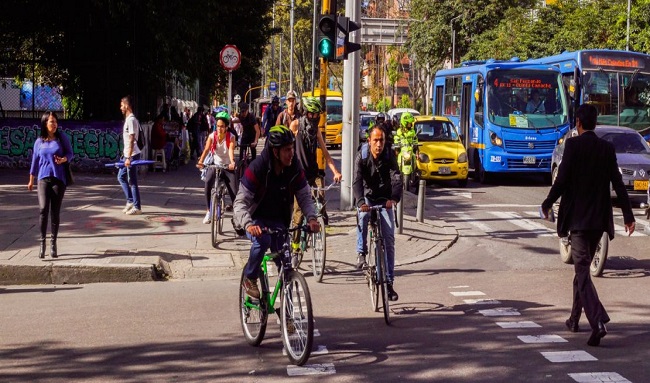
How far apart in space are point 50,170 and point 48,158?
16cm

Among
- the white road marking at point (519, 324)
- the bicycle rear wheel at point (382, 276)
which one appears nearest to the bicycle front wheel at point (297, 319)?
the bicycle rear wheel at point (382, 276)

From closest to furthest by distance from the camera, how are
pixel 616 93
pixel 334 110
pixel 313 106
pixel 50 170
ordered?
1. pixel 313 106
2. pixel 50 170
3. pixel 616 93
4. pixel 334 110

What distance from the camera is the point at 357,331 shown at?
8.16m

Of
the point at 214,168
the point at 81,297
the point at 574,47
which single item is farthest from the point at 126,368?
the point at 574,47

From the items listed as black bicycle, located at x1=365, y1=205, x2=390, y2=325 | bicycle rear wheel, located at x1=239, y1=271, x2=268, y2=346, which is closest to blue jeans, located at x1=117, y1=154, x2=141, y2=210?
black bicycle, located at x1=365, y1=205, x2=390, y2=325

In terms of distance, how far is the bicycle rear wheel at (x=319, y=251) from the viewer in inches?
418

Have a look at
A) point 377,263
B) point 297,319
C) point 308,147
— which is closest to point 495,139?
point 308,147

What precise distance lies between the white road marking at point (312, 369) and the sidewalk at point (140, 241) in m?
4.60

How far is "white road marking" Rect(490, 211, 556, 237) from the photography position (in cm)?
1534

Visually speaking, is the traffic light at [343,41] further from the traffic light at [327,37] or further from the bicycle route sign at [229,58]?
the bicycle route sign at [229,58]

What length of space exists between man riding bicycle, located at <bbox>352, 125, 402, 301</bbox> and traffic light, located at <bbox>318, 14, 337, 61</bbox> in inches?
206

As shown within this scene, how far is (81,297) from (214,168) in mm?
4324

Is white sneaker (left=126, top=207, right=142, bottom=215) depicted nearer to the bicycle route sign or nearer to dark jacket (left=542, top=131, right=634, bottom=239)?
the bicycle route sign

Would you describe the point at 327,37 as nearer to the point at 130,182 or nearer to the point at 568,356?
the point at 130,182
